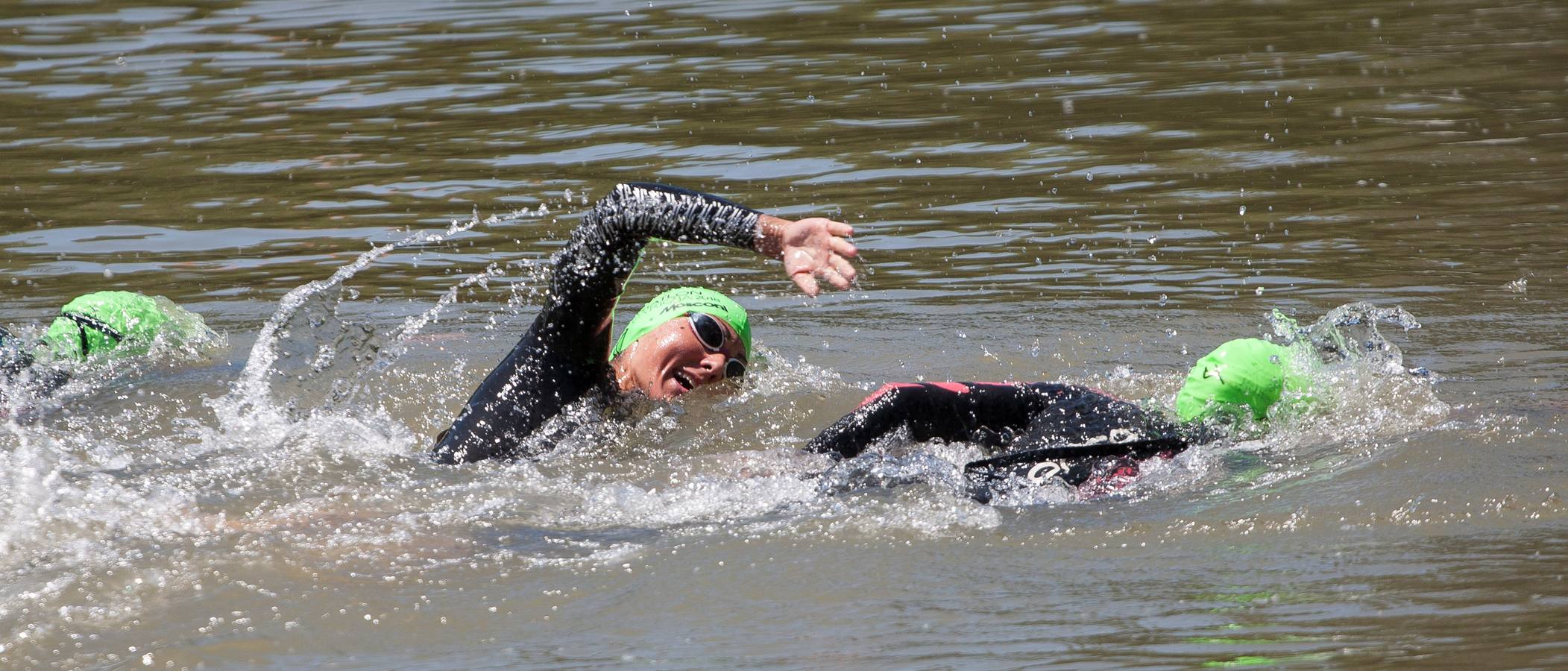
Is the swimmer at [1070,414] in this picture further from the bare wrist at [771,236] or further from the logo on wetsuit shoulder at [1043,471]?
the bare wrist at [771,236]

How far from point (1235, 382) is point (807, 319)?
2993 millimetres

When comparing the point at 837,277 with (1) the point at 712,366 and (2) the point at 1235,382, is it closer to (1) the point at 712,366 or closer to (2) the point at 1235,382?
(1) the point at 712,366

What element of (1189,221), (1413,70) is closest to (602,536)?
(1189,221)

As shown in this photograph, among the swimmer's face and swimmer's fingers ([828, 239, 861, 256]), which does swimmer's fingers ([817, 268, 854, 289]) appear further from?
the swimmer's face

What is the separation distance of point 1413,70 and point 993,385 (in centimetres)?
930

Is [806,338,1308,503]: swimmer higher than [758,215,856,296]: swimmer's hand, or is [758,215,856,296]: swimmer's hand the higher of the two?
[758,215,856,296]: swimmer's hand

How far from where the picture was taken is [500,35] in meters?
16.8

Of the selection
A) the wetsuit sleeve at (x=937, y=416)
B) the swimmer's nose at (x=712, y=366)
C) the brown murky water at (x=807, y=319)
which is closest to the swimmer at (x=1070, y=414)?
the wetsuit sleeve at (x=937, y=416)

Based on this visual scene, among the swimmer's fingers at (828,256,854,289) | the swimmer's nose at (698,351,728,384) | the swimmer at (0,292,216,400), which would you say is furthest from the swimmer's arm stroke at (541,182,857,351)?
the swimmer at (0,292,216,400)

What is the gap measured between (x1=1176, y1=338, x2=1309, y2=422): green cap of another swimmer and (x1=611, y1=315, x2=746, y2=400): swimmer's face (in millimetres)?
1603

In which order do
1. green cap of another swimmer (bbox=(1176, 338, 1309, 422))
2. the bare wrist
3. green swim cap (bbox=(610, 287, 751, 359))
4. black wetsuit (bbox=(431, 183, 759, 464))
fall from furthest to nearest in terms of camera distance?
green swim cap (bbox=(610, 287, 751, 359)), green cap of another swimmer (bbox=(1176, 338, 1309, 422)), black wetsuit (bbox=(431, 183, 759, 464)), the bare wrist

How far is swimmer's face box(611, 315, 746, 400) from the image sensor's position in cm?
588

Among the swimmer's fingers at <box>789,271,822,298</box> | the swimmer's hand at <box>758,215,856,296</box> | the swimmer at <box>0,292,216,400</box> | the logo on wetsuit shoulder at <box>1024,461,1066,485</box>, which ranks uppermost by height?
the swimmer's hand at <box>758,215,856,296</box>

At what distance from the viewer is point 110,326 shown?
702cm
